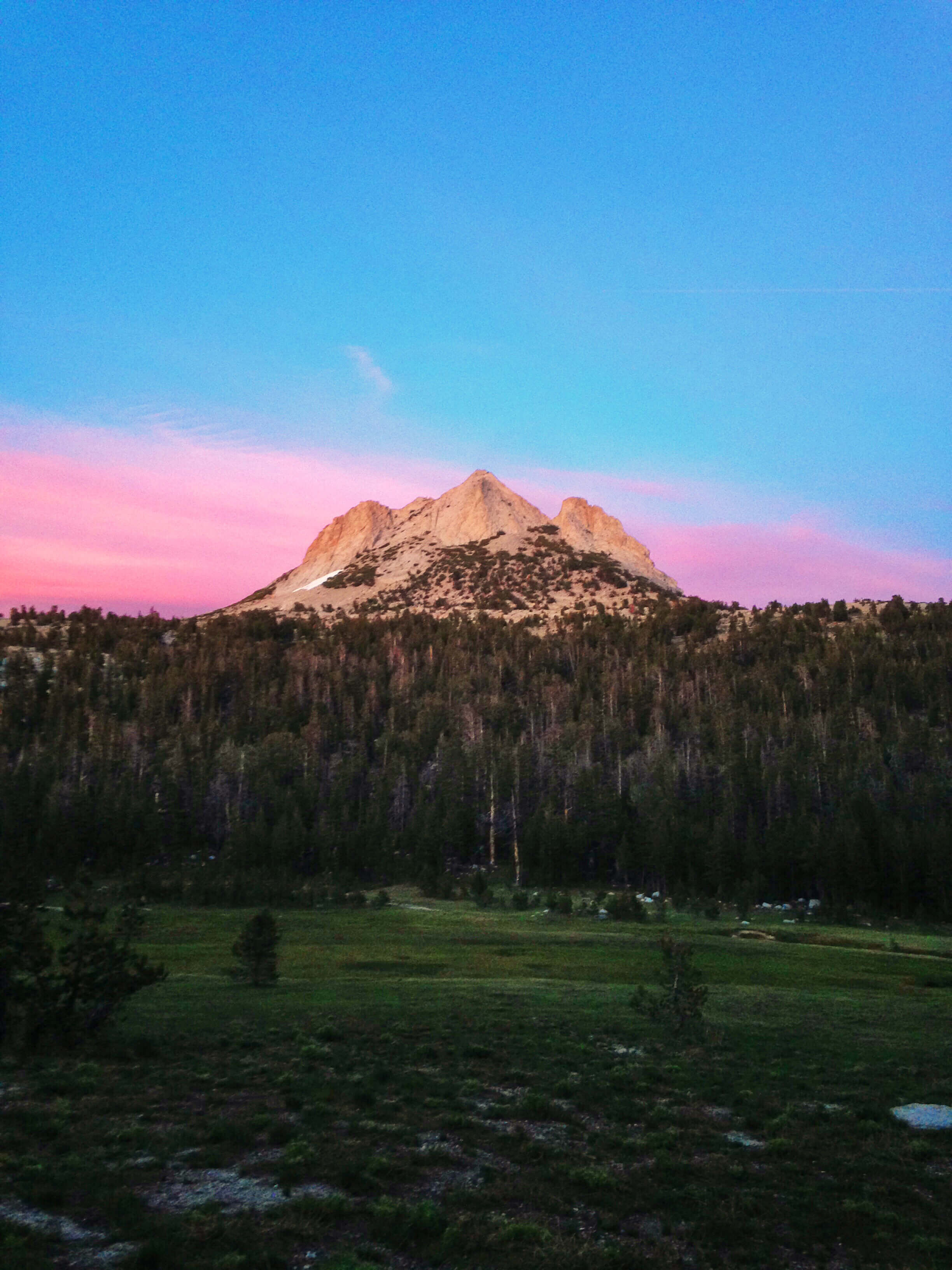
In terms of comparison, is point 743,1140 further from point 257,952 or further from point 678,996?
point 257,952

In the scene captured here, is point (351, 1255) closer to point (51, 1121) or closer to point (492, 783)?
point (51, 1121)

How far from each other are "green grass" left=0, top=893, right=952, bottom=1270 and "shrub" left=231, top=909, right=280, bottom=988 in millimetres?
1124

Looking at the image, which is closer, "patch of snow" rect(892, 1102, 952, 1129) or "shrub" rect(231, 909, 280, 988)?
"patch of snow" rect(892, 1102, 952, 1129)

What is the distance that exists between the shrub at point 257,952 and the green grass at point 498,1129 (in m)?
1.12

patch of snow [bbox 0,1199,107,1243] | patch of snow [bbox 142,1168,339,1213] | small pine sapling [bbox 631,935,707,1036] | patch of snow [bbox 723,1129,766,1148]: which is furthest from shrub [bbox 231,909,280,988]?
patch of snow [bbox 0,1199,107,1243]

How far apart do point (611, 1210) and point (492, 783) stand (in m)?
91.2

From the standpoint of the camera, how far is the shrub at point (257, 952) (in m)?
32.0

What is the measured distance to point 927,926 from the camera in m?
65.1

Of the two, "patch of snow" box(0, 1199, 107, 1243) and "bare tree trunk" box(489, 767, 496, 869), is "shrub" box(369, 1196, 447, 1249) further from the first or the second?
"bare tree trunk" box(489, 767, 496, 869)

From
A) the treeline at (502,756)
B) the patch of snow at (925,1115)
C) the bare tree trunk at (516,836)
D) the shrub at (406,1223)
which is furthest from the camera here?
the bare tree trunk at (516,836)

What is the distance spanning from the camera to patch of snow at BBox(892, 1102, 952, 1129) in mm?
16062

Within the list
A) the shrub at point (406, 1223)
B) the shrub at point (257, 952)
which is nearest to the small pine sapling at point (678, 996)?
the shrub at point (257, 952)

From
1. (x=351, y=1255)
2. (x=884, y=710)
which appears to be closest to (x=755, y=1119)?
(x=351, y=1255)

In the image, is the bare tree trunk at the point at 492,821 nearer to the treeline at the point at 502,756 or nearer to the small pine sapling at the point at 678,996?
the treeline at the point at 502,756
